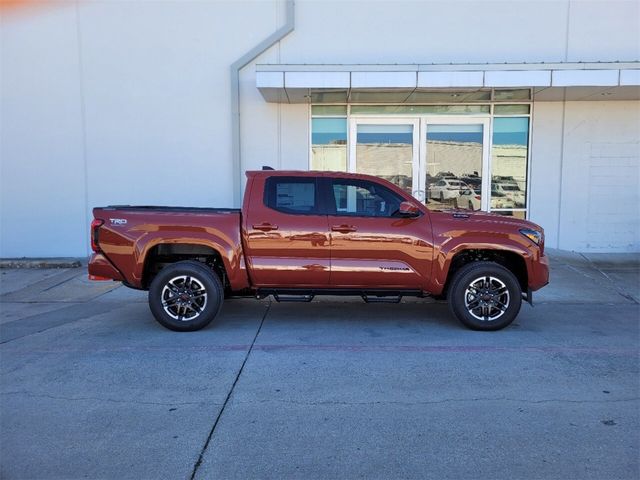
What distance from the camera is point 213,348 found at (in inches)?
221

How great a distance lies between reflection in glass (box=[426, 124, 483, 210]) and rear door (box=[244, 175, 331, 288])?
6001 millimetres

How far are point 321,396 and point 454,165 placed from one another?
8.46 metres

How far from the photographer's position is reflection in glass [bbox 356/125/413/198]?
1157 centimetres

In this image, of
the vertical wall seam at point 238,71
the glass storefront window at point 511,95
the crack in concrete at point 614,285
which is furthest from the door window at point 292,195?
the glass storefront window at point 511,95

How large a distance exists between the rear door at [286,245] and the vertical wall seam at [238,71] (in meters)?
5.12

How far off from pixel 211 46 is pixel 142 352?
781 centimetres

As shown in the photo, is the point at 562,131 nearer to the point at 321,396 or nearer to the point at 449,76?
the point at 449,76

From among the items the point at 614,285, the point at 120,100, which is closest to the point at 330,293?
the point at 614,285

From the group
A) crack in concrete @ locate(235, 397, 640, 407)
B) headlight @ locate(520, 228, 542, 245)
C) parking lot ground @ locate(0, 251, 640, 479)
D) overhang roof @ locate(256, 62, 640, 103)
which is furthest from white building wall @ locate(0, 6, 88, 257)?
headlight @ locate(520, 228, 542, 245)

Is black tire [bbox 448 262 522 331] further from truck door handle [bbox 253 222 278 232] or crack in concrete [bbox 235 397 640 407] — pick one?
truck door handle [bbox 253 222 278 232]

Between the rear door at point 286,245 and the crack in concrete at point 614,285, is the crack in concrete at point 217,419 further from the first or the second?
the crack in concrete at point 614,285

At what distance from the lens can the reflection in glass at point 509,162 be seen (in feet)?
37.9

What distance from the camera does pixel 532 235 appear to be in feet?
20.5

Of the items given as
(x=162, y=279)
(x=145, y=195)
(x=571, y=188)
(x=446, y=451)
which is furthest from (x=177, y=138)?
(x=446, y=451)
